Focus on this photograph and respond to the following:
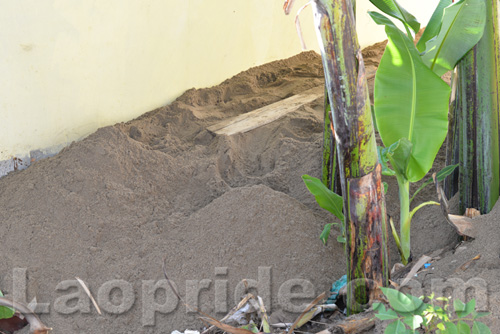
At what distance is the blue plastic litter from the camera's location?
197 cm

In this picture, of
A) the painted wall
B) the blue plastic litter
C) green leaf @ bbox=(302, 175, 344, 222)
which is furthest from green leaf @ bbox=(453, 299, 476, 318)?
the painted wall

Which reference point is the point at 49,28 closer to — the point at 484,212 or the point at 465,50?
the point at 465,50

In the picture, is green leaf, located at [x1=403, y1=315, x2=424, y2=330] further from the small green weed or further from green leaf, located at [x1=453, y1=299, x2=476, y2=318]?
green leaf, located at [x1=453, y1=299, x2=476, y2=318]

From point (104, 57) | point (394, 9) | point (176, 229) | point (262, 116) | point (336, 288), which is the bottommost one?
point (336, 288)

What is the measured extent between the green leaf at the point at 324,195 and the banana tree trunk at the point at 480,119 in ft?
1.73

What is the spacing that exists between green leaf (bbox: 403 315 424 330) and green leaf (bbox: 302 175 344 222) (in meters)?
0.65

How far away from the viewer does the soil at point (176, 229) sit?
2.03m

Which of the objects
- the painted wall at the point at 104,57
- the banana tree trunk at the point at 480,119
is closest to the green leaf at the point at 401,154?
the banana tree trunk at the point at 480,119

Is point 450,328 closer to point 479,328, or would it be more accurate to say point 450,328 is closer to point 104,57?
point 479,328

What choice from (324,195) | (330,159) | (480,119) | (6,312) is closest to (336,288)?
(324,195)

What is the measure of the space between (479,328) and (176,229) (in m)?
1.40

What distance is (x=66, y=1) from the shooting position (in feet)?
9.39

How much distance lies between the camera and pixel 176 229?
2.42 metres

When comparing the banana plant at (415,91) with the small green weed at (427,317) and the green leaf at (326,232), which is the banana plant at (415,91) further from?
the small green weed at (427,317)
